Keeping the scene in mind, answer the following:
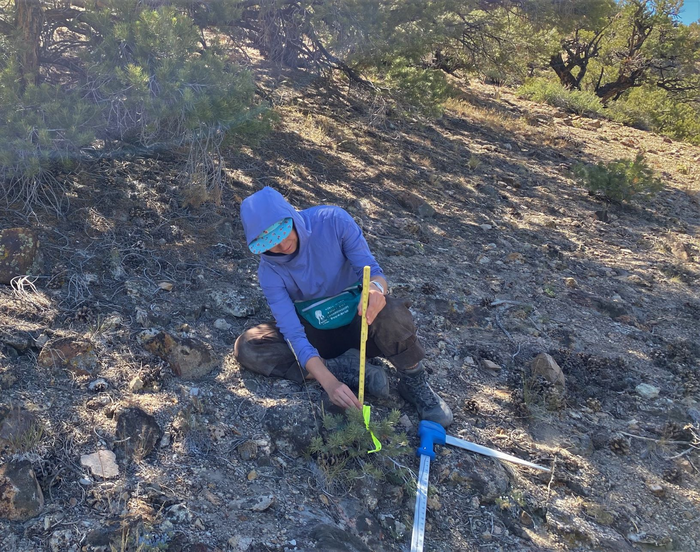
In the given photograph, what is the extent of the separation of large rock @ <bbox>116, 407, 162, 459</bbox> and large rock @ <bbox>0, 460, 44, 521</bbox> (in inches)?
15.2

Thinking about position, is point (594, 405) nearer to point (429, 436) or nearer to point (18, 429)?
point (429, 436)

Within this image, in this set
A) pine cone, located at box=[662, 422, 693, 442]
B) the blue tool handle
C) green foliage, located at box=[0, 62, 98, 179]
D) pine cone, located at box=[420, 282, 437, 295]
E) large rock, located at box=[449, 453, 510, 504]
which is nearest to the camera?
large rock, located at box=[449, 453, 510, 504]

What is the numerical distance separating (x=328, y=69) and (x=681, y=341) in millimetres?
4905

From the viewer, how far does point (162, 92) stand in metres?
4.08

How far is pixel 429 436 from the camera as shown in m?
3.01

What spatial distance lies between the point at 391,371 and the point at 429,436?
1.93 ft

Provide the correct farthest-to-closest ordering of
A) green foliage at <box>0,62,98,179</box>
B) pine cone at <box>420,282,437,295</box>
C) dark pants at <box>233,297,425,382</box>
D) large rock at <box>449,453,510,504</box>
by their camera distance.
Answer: pine cone at <box>420,282,437,295</box> < green foliage at <box>0,62,98,179</box> < dark pants at <box>233,297,425,382</box> < large rock at <box>449,453,510,504</box>

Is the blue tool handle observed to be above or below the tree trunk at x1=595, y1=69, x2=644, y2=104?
below

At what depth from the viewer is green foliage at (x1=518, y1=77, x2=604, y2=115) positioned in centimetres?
1233

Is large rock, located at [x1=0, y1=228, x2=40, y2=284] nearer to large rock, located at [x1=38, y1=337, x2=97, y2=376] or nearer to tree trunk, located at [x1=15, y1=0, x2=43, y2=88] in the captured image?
large rock, located at [x1=38, y1=337, x2=97, y2=376]

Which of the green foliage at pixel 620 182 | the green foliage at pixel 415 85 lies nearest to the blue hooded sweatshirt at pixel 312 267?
the green foliage at pixel 415 85

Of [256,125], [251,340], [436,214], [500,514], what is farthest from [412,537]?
[436,214]

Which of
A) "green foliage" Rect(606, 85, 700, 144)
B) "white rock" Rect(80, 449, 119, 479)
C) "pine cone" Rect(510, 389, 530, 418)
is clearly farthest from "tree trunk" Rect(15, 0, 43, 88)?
"green foliage" Rect(606, 85, 700, 144)

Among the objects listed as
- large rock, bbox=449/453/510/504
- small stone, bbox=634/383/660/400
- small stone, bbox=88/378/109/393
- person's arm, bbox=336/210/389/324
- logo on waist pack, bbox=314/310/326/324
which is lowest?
small stone, bbox=88/378/109/393
